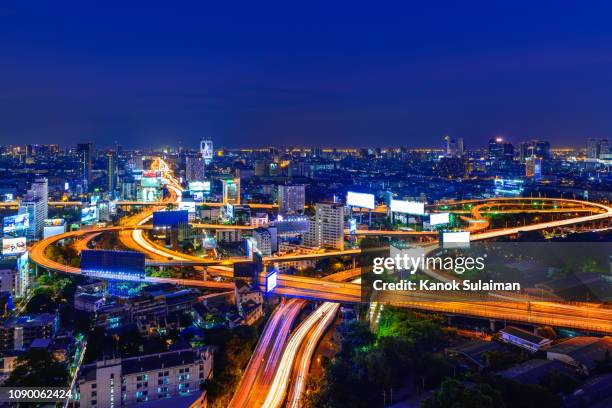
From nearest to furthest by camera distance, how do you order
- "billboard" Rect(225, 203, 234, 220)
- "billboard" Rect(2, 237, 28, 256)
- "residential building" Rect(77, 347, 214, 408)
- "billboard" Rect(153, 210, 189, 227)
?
"residential building" Rect(77, 347, 214, 408) < "billboard" Rect(2, 237, 28, 256) < "billboard" Rect(153, 210, 189, 227) < "billboard" Rect(225, 203, 234, 220)

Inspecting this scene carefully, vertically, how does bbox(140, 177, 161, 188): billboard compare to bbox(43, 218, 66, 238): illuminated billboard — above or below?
above

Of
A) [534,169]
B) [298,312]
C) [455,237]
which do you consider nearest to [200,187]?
[455,237]

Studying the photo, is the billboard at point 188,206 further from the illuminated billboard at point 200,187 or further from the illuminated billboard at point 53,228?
the illuminated billboard at point 200,187

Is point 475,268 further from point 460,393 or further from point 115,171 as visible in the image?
point 115,171

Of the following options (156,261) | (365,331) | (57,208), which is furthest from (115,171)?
(365,331)

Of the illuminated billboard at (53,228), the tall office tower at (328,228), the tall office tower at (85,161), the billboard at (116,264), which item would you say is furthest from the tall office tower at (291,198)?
the tall office tower at (85,161)

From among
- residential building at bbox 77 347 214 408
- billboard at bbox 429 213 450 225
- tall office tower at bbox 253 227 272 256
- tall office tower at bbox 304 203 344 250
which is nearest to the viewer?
residential building at bbox 77 347 214 408

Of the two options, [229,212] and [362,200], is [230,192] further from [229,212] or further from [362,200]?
[362,200]

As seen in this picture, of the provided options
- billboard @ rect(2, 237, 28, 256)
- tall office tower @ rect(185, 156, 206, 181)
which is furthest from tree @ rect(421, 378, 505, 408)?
tall office tower @ rect(185, 156, 206, 181)

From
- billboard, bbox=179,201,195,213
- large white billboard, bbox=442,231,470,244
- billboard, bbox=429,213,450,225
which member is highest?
billboard, bbox=179,201,195,213

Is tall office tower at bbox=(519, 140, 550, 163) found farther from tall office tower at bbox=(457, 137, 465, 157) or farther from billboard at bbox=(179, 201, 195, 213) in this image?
billboard at bbox=(179, 201, 195, 213)
